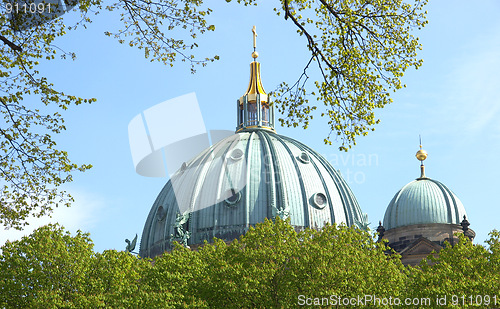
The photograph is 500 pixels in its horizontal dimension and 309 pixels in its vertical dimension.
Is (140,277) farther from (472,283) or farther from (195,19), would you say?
(195,19)

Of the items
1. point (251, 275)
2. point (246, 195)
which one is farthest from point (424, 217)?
point (251, 275)

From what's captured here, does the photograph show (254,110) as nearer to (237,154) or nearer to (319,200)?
(237,154)

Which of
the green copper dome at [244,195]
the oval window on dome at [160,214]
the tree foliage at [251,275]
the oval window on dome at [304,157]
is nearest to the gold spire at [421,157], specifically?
the green copper dome at [244,195]

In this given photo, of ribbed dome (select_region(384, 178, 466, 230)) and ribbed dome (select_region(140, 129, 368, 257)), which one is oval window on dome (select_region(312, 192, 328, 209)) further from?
ribbed dome (select_region(384, 178, 466, 230))

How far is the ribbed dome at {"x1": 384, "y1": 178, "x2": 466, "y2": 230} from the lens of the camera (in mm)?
99688

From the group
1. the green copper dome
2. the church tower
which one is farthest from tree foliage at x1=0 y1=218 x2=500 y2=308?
the church tower

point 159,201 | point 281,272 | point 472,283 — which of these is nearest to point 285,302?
point 281,272

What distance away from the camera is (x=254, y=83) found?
118062mm

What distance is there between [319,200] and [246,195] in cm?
866

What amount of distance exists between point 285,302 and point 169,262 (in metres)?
12.8

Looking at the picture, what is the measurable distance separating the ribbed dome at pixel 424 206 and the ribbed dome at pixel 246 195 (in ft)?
13.1

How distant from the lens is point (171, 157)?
335ft

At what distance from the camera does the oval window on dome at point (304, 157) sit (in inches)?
4035

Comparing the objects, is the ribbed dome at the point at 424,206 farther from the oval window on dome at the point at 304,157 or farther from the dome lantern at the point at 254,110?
the dome lantern at the point at 254,110
